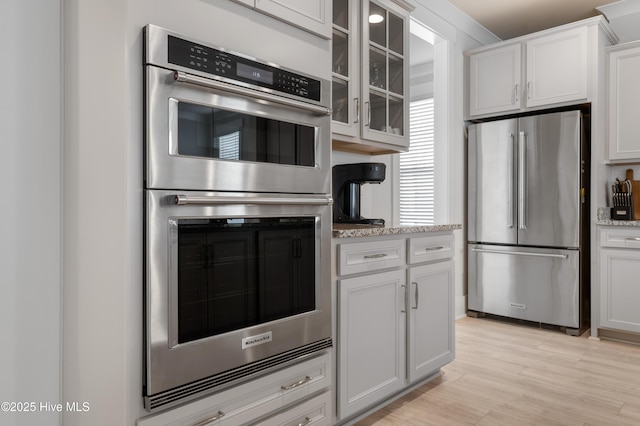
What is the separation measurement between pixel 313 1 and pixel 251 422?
1.59m

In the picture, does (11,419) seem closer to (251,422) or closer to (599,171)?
(251,422)

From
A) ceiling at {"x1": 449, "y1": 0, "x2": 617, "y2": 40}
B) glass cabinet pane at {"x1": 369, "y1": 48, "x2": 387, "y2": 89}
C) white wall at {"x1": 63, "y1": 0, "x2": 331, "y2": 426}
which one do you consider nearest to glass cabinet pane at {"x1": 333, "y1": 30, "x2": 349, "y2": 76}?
glass cabinet pane at {"x1": 369, "y1": 48, "x2": 387, "y2": 89}

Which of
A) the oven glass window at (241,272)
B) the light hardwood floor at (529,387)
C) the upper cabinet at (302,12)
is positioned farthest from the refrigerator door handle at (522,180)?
the oven glass window at (241,272)

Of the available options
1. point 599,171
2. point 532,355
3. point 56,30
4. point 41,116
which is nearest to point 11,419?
point 41,116

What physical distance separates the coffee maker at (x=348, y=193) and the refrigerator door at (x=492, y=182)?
5.83 feet

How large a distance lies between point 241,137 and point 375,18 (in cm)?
164

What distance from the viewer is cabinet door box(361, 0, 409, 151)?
2.52 m

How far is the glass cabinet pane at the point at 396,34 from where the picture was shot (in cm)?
272

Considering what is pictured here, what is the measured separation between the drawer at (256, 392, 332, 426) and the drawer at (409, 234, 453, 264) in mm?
868

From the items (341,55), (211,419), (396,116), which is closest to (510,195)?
(396,116)

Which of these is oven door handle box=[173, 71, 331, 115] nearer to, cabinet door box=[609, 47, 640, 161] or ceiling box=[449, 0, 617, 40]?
ceiling box=[449, 0, 617, 40]

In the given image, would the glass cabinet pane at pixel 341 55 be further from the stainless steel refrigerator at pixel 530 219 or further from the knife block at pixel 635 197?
the knife block at pixel 635 197

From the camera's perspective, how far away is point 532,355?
9.79 feet

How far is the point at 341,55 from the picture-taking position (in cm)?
242
